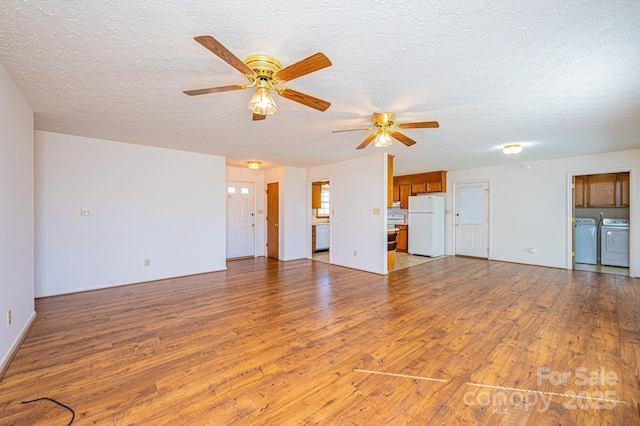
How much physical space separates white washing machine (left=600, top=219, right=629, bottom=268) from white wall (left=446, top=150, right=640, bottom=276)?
2.76 feet

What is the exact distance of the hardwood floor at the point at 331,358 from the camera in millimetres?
1607

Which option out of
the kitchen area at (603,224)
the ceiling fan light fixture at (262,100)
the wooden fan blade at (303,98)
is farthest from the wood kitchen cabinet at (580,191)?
the ceiling fan light fixture at (262,100)

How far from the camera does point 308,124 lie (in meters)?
3.32

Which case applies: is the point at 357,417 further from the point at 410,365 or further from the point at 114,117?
the point at 114,117

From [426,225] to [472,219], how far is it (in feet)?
3.77

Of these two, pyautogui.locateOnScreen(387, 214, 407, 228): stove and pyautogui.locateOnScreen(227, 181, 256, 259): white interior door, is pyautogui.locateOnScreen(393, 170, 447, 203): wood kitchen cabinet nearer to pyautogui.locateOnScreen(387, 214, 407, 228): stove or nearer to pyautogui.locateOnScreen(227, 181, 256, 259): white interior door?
pyautogui.locateOnScreen(387, 214, 407, 228): stove

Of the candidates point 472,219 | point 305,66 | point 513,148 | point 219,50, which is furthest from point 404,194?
point 219,50

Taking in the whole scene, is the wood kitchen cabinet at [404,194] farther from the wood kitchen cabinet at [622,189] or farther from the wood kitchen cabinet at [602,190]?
the wood kitchen cabinet at [622,189]

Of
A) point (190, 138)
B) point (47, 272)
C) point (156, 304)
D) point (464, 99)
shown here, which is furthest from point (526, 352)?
point (47, 272)

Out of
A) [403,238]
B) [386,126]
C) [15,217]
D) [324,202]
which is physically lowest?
[403,238]

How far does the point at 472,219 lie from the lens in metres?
6.78

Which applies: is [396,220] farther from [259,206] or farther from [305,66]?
[305,66]

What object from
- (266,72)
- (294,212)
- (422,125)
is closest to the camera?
(266,72)

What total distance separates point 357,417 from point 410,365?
72 cm
